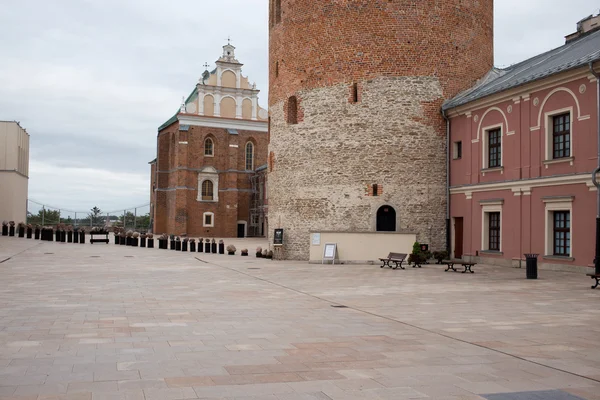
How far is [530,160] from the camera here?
70.1 ft

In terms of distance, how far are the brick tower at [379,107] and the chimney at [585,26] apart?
4.16 m

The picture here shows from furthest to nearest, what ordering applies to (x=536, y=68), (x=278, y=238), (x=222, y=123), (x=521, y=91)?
(x=222, y=123)
(x=278, y=238)
(x=536, y=68)
(x=521, y=91)

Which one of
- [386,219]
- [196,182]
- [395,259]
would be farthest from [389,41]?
[196,182]

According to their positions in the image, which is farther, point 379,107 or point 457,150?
point 457,150

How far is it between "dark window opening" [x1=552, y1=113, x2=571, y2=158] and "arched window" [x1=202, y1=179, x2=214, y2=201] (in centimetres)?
4169

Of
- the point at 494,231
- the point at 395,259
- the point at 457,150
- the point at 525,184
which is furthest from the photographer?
the point at 457,150

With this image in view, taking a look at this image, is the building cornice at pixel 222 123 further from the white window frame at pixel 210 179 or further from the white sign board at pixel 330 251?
the white sign board at pixel 330 251

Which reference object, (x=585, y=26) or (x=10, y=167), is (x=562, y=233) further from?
(x=10, y=167)

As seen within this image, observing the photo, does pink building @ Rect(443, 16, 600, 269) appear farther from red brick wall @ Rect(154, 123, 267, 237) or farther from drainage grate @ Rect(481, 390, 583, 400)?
red brick wall @ Rect(154, 123, 267, 237)

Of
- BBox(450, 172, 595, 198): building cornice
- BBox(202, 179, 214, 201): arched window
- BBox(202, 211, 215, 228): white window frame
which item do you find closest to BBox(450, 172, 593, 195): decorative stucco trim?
BBox(450, 172, 595, 198): building cornice

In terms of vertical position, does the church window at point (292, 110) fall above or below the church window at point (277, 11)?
below

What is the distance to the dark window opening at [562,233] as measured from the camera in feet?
64.7

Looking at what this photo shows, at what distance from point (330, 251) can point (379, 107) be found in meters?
6.61

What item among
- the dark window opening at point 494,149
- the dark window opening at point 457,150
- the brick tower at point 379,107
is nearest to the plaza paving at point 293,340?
the dark window opening at point 494,149
